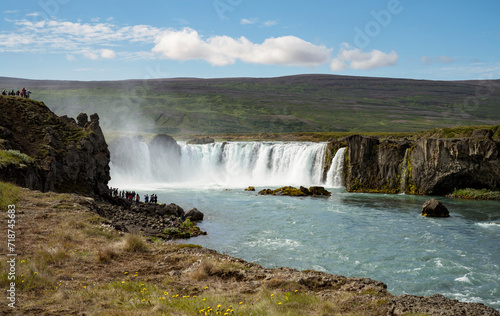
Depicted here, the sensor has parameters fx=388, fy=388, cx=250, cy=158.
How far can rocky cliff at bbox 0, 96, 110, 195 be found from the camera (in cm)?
2797

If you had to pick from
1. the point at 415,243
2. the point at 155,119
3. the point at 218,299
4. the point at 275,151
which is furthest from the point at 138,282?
the point at 155,119

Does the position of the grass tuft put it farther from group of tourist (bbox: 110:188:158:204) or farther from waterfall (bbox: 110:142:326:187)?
waterfall (bbox: 110:142:326:187)

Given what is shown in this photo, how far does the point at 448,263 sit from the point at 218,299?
700 inches

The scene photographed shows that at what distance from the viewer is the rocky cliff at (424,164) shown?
48.0 m

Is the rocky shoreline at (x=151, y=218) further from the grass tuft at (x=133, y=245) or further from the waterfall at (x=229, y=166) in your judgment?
the waterfall at (x=229, y=166)

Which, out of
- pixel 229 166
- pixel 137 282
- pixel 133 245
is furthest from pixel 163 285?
pixel 229 166

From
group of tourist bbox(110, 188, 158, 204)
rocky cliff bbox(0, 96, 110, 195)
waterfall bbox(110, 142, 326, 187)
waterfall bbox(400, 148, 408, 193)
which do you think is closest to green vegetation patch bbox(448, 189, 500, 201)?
waterfall bbox(400, 148, 408, 193)

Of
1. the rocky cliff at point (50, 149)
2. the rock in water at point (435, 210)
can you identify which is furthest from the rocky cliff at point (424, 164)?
the rocky cliff at point (50, 149)

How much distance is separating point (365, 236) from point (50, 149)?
1024 inches

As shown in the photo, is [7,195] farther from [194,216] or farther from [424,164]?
[424,164]

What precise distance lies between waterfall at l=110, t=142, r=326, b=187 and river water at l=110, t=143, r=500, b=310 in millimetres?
6492

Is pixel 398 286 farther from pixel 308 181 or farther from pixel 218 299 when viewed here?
pixel 308 181

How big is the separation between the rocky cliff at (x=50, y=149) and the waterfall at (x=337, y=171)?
3422 cm

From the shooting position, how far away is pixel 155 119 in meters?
183
